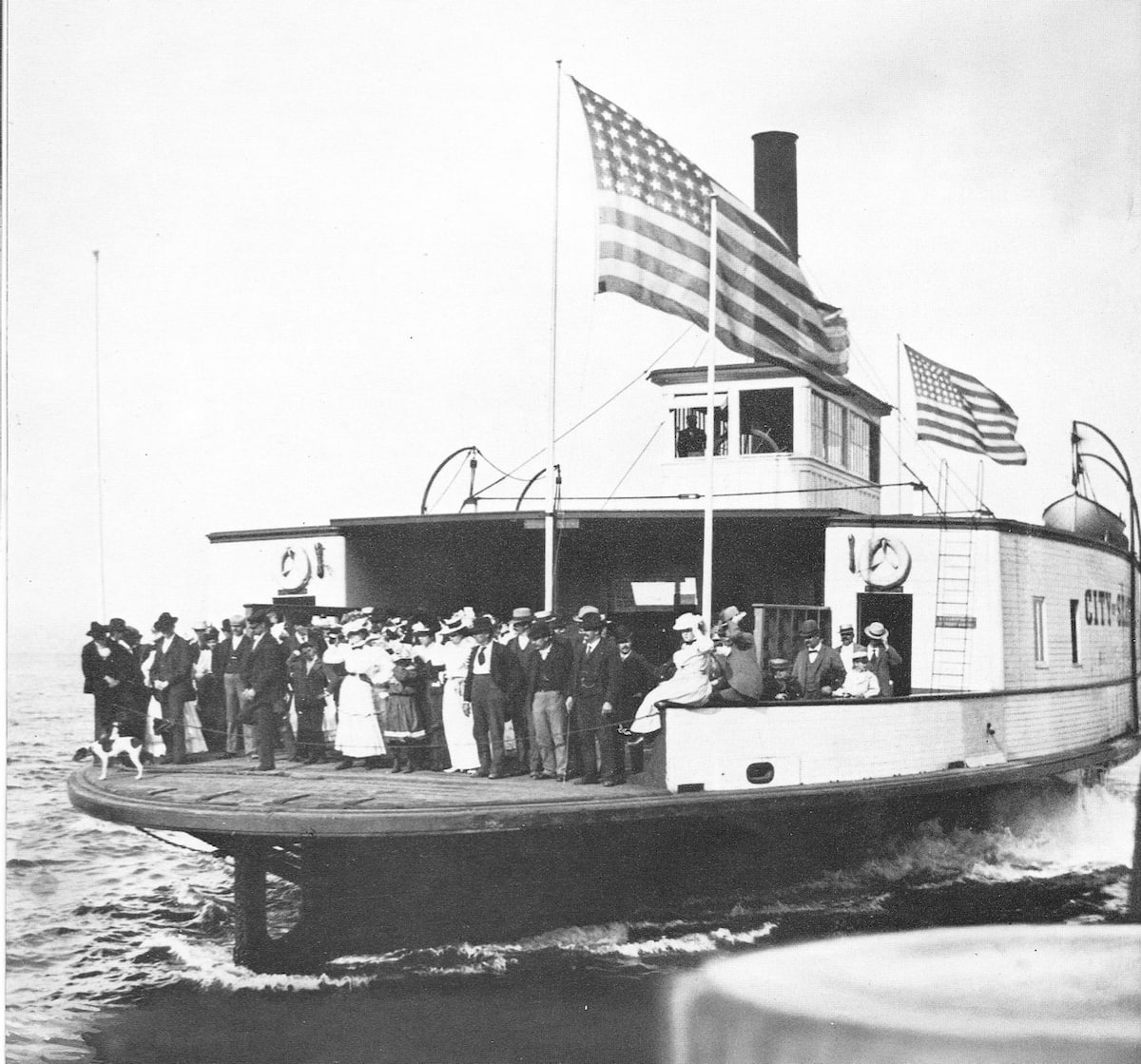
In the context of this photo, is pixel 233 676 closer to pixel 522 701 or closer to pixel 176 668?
pixel 176 668

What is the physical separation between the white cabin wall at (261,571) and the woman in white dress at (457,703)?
30.8 inches

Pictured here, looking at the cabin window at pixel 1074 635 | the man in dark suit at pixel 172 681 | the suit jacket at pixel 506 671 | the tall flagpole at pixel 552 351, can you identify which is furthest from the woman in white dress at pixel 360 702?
the cabin window at pixel 1074 635

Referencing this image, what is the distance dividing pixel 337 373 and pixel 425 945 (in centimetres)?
228

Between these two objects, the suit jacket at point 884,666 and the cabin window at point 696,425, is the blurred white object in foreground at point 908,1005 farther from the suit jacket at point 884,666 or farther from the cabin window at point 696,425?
the cabin window at point 696,425

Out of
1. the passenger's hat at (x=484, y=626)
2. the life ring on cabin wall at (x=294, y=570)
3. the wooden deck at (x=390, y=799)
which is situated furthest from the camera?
the life ring on cabin wall at (x=294, y=570)

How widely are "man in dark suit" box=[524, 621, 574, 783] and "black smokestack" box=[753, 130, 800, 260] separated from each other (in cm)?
203

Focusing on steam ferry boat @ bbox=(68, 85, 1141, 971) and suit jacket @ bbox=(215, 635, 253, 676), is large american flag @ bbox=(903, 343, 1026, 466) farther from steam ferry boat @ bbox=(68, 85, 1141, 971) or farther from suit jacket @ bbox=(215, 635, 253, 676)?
suit jacket @ bbox=(215, 635, 253, 676)

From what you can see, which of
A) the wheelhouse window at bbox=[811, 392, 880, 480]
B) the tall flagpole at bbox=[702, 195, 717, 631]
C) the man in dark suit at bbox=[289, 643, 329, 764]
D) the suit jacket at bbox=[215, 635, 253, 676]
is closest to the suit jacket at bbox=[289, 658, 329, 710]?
the man in dark suit at bbox=[289, 643, 329, 764]

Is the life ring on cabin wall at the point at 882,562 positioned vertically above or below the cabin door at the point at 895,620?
above

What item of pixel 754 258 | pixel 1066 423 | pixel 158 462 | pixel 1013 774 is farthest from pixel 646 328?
pixel 1013 774

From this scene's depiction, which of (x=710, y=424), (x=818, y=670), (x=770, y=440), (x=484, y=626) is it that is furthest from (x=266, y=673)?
(x=770, y=440)

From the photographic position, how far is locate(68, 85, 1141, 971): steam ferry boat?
4.51 m

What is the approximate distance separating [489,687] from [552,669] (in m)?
0.29

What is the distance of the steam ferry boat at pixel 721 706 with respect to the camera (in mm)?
4508
